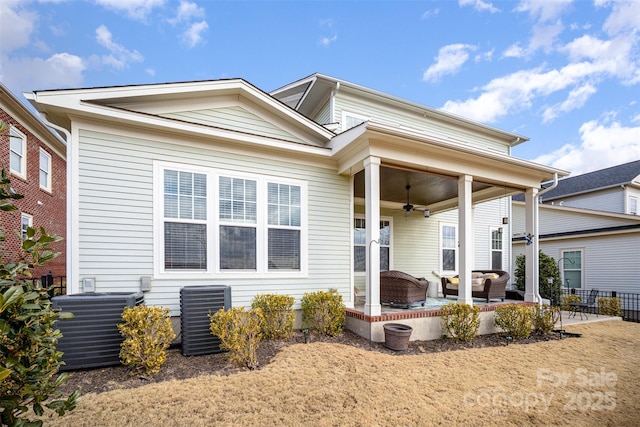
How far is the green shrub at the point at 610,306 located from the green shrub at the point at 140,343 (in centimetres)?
1314

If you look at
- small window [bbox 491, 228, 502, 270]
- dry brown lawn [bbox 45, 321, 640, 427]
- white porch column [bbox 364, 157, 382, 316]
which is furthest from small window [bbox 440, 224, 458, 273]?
white porch column [bbox 364, 157, 382, 316]

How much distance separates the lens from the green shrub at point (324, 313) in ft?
19.2

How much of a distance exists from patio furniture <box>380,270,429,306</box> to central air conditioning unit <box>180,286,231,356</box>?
13.2ft

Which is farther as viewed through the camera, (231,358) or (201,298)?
(201,298)

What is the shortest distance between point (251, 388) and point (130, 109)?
16.5 ft

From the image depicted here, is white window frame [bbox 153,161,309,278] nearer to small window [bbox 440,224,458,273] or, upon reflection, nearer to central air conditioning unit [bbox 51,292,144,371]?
central air conditioning unit [bbox 51,292,144,371]

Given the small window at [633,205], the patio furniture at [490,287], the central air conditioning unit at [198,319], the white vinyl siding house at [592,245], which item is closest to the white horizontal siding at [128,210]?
the central air conditioning unit at [198,319]

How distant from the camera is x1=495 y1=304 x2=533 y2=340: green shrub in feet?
21.5

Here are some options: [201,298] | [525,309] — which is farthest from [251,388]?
[525,309]

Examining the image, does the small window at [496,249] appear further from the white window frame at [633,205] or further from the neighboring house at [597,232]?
the white window frame at [633,205]

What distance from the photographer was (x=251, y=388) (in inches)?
146

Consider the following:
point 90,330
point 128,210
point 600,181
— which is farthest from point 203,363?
point 600,181

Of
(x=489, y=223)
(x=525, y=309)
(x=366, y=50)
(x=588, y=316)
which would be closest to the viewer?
(x=525, y=309)

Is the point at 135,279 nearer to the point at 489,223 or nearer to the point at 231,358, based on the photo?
the point at 231,358
